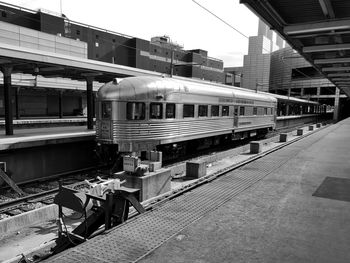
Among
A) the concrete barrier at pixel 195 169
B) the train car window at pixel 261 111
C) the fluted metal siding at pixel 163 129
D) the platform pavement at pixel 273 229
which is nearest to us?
the platform pavement at pixel 273 229

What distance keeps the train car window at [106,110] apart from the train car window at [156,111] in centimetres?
156

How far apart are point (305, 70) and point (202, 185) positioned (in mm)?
86347

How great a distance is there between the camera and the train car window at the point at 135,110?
11.6 meters

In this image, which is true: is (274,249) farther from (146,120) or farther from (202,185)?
(146,120)

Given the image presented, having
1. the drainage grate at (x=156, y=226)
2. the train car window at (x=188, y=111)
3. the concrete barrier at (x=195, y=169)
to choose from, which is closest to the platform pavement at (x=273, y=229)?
the drainage grate at (x=156, y=226)

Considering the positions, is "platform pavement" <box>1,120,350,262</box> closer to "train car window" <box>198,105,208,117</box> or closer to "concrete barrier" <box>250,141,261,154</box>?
"train car window" <box>198,105,208,117</box>

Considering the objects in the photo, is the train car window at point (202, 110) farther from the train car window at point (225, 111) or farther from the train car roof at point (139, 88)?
the train car window at point (225, 111)

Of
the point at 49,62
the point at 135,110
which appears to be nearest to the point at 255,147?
the point at 135,110

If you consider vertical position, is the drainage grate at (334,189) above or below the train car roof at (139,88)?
below

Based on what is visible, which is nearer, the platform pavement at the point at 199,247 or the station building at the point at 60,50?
the platform pavement at the point at 199,247

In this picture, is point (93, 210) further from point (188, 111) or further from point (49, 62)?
point (49, 62)

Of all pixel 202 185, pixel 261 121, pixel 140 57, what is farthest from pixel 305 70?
pixel 202 185

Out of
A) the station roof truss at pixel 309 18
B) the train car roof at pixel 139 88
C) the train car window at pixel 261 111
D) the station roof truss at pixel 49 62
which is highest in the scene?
the station roof truss at pixel 309 18

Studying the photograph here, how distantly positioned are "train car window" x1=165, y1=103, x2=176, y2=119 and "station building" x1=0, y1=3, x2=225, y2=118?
480cm
